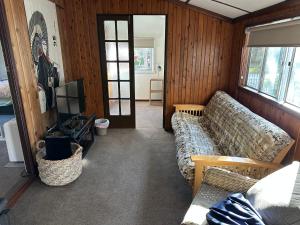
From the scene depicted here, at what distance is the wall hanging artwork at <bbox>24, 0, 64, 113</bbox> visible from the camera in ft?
8.20

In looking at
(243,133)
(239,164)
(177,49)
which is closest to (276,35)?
(243,133)

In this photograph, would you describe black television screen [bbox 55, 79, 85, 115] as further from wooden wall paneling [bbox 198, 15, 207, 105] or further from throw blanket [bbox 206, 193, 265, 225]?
throw blanket [bbox 206, 193, 265, 225]

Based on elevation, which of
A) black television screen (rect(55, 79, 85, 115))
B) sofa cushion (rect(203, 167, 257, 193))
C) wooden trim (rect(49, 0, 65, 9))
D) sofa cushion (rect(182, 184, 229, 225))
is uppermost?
wooden trim (rect(49, 0, 65, 9))

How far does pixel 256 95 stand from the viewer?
2.69 meters

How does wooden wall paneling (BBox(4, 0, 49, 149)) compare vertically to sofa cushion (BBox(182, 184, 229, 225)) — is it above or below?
above

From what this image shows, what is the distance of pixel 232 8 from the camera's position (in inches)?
112

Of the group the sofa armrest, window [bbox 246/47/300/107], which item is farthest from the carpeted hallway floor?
window [bbox 246/47/300/107]

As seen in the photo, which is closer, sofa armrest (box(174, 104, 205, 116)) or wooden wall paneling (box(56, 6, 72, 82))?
wooden wall paneling (box(56, 6, 72, 82))

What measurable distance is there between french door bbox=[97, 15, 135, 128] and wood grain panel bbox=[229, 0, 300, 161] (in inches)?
68.0

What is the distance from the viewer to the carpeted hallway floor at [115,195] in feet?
6.30

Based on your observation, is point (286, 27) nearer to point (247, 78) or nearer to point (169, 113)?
point (247, 78)

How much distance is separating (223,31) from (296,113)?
212 cm

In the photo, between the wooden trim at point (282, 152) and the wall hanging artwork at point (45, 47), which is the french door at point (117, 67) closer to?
the wall hanging artwork at point (45, 47)

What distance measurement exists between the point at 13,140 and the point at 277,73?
325 centimetres
